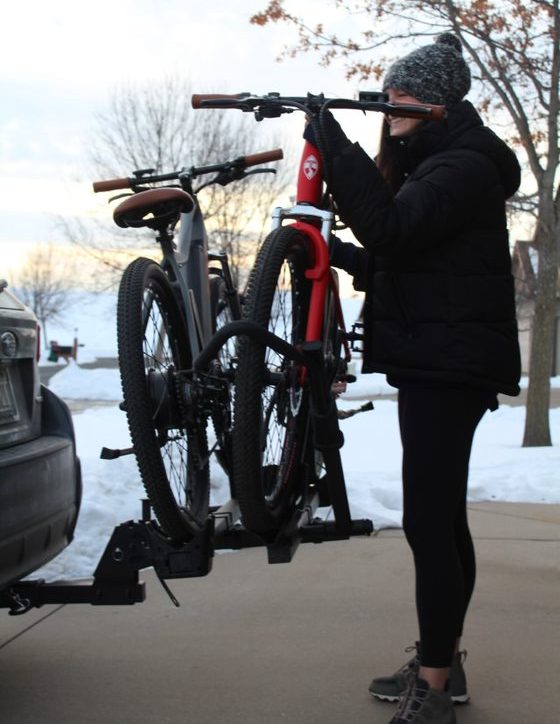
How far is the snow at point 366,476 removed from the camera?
5.33m

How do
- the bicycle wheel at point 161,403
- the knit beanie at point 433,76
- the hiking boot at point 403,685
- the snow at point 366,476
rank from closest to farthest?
the bicycle wheel at point 161,403
the knit beanie at point 433,76
the hiking boot at point 403,685
the snow at point 366,476

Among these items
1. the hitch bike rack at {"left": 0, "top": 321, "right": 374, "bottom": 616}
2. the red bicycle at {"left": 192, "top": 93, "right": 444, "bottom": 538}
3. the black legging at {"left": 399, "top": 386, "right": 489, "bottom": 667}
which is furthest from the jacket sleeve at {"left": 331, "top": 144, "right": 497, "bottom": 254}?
the black legging at {"left": 399, "top": 386, "right": 489, "bottom": 667}

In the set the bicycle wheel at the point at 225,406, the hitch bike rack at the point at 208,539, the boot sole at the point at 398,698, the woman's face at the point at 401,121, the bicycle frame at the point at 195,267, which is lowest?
the boot sole at the point at 398,698

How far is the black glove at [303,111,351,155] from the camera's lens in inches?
106

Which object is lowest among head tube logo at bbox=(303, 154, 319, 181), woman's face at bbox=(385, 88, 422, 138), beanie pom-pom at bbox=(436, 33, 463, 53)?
head tube logo at bbox=(303, 154, 319, 181)

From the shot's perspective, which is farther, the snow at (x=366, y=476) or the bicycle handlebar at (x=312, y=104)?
the snow at (x=366, y=476)

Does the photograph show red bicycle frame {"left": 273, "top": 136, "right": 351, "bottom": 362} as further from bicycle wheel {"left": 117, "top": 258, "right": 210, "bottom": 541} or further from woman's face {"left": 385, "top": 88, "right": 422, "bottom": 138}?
bicycle wheel {"left": 117, "top": 258, "right": 210, "bottom": 541}

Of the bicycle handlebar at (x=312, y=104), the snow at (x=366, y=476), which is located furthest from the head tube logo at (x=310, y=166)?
the snow at (x=366, y=476)

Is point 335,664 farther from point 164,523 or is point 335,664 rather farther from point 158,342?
point 158,342

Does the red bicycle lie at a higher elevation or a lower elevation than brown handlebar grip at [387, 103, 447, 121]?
lower

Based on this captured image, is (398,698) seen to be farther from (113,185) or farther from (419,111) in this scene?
(113,185)

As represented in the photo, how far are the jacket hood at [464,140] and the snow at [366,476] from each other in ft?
9.57

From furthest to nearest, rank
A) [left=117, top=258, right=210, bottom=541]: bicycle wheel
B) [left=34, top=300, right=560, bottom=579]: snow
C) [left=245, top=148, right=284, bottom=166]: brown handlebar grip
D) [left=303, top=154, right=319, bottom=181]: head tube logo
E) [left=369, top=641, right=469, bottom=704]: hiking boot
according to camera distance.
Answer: [left=34, top=300, right=560, bottom=579]: snow < [left=245, top=148, right=284, bottom=166]: brown handlebar grip < [left=369, top=641, right=469, bottom=704]: hiking boot < [left=303, top=154, right=319, bottom=181]: head tube logo < [left=117, top=258, right=210, bottom=541]: bicycle wheel

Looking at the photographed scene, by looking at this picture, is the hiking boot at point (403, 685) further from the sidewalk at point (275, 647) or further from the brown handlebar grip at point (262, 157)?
the brown handlebar grip at point (262, 157)
